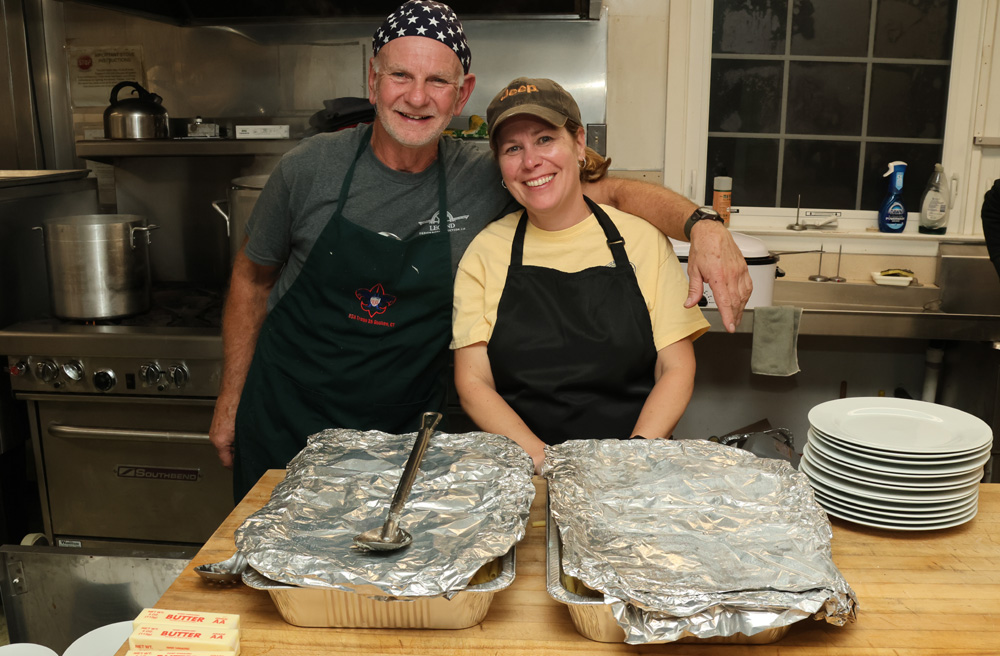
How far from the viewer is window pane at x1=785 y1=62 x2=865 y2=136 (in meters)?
3.15

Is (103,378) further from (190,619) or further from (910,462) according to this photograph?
(910,462)

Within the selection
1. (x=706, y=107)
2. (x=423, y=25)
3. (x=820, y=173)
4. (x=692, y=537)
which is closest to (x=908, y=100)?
(x=820, y=173)

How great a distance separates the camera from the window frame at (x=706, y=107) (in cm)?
303

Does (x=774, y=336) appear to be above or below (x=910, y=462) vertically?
below

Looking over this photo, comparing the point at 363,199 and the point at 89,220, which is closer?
the point at 363,199

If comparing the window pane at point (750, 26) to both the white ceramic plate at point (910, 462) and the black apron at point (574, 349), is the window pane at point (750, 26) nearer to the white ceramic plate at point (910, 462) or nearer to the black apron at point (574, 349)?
the black apron at point (574, 349)

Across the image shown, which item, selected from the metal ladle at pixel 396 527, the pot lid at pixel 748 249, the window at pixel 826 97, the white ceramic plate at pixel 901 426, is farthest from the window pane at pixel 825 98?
the metal ladle at pixel 396 527

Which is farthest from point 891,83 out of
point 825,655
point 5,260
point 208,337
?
point 5,260

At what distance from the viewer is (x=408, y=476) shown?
113cm

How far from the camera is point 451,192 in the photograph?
5.96ft

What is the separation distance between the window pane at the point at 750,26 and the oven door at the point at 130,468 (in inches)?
89.6

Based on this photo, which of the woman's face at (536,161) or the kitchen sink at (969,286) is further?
the kitchen sink at (969,286)

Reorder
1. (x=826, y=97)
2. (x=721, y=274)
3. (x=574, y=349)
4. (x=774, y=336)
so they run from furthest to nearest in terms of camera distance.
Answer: (x=826, y=97), (x=774, y=336), (x=574, y=349), (x=721, y=274)

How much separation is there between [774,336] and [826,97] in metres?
1.27
